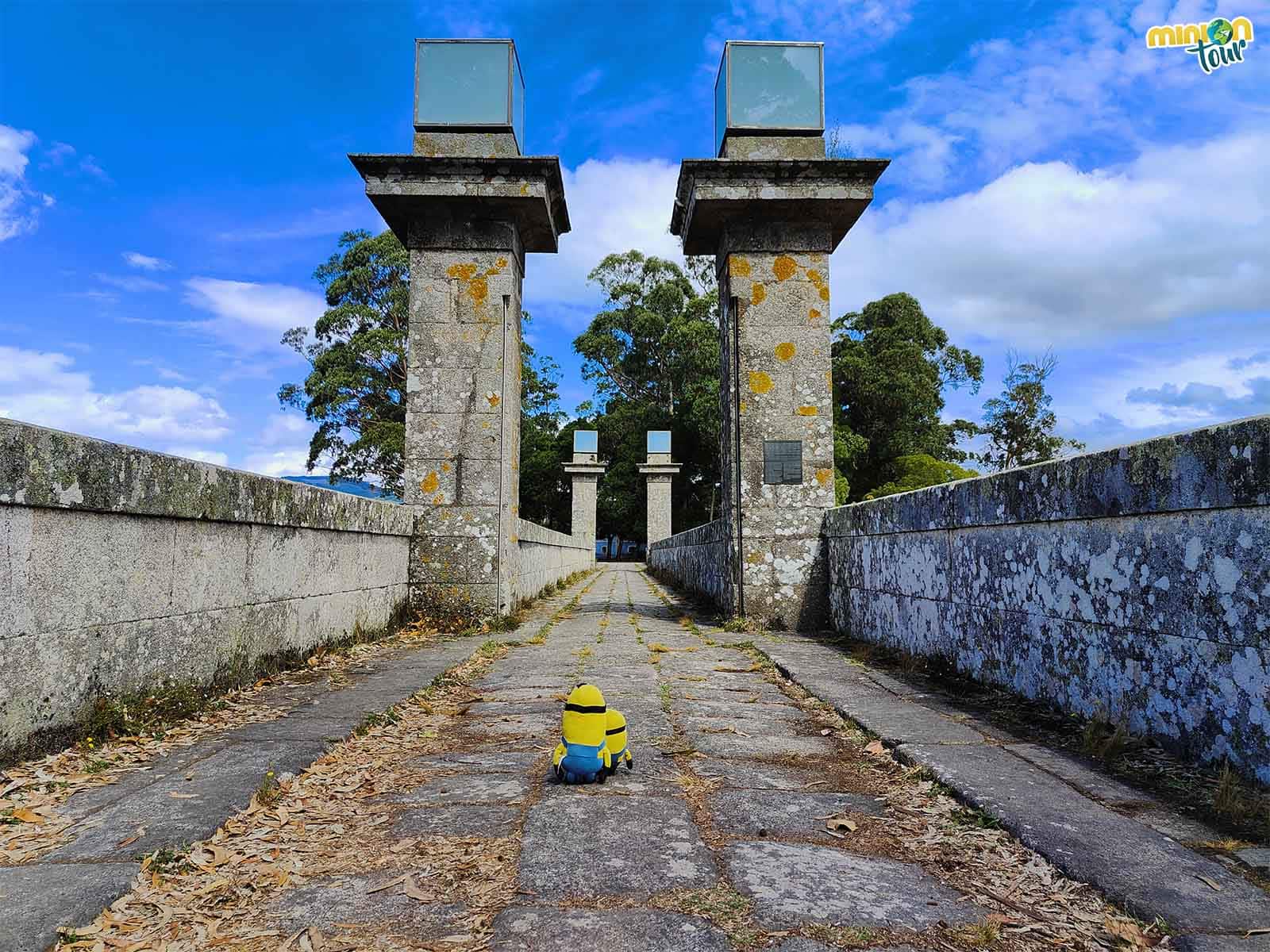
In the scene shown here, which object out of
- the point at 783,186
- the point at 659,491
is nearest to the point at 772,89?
→ the point at 783,186

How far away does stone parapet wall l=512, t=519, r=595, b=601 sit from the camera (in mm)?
8617

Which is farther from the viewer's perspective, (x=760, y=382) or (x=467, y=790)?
(x=760, y=382)

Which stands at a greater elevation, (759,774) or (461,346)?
(461,346)

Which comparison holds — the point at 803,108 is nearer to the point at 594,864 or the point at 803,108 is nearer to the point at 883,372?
the point at 594,864

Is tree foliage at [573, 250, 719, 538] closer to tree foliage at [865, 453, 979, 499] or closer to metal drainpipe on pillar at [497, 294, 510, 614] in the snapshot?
tree foliage at [865, 453, 979, 499]

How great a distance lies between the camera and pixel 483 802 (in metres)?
2.39

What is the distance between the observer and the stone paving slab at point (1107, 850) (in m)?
1.64

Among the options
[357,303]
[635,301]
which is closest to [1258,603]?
[357,303]

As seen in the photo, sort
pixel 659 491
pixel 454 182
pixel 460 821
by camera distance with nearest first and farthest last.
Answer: pixel 460 821
pixel 454 182
pixel 659 491

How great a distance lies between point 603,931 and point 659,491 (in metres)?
26.0

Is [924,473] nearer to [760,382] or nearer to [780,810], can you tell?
[760,382]

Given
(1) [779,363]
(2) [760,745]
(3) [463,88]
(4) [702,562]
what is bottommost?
(2) [760,745]

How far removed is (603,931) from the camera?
1587 mm

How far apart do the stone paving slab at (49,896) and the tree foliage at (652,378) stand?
89.6 ft
